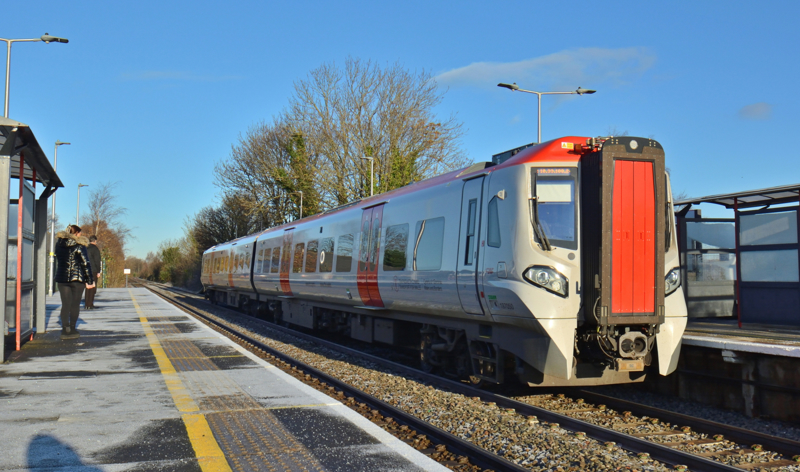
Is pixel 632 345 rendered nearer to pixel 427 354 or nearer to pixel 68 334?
pixel 427 354

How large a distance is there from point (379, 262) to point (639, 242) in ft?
15.0

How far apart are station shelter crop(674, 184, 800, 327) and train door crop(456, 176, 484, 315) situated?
4402mm

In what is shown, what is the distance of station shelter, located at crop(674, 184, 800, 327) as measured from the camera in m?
9.99

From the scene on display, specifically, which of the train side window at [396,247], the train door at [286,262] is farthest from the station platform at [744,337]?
the train door at [286,262]

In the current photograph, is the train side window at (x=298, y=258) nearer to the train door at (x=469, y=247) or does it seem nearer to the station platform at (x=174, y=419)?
the station platform at (x=174, y=419)

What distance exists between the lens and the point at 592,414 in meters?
7.12

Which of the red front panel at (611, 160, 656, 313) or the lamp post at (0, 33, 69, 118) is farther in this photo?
the lamp post at (0, 33, 69, 118)

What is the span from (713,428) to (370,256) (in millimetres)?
6116

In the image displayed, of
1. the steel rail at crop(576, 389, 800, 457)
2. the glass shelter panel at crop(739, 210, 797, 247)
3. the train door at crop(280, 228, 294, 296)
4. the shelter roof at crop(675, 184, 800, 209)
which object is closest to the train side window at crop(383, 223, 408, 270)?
the steel rail at crop(576, 389, 800, 457)

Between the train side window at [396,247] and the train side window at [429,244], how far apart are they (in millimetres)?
424

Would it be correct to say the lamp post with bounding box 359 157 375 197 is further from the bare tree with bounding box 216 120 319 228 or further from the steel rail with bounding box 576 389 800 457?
the steel rail with bounding box 576 389 800 457

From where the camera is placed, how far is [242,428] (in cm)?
586

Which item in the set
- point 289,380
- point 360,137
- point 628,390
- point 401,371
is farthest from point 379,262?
point 360,137

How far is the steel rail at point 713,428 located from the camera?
5.44 meters
